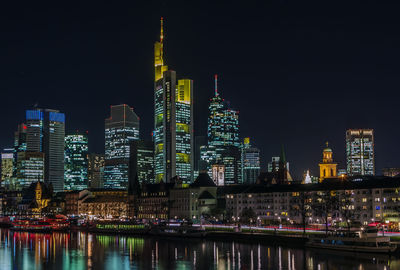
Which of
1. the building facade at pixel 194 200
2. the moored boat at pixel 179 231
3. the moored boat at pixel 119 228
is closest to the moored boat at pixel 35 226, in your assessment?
the moored boat at pixel 119 228

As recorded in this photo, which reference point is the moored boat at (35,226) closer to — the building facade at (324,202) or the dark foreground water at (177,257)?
the dark foreground water at (177,257)

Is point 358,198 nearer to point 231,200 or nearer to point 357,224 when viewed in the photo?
point 357,224

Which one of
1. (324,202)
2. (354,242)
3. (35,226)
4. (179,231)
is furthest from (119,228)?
(354,242)

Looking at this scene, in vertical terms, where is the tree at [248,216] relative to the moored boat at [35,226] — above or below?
above

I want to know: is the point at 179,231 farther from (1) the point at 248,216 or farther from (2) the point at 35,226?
(2) the point at 35,226

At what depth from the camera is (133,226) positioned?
161500mm

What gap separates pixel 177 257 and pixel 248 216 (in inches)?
2755

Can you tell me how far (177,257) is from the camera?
9900 cm

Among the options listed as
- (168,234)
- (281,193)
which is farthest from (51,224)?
(281,193)

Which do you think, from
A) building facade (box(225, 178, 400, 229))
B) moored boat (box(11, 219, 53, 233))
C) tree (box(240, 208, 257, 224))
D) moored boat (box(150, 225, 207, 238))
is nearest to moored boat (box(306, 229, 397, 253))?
building facade (box(225, 178, 400, 229))

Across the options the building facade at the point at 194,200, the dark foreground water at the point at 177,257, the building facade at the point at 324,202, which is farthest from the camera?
the building facade at the point at 194,200

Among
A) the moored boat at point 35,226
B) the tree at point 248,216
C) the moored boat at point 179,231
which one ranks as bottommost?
the moored boat at point 35,226

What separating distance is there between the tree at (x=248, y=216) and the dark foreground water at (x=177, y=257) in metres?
40.5

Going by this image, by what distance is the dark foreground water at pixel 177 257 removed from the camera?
3440 inches
